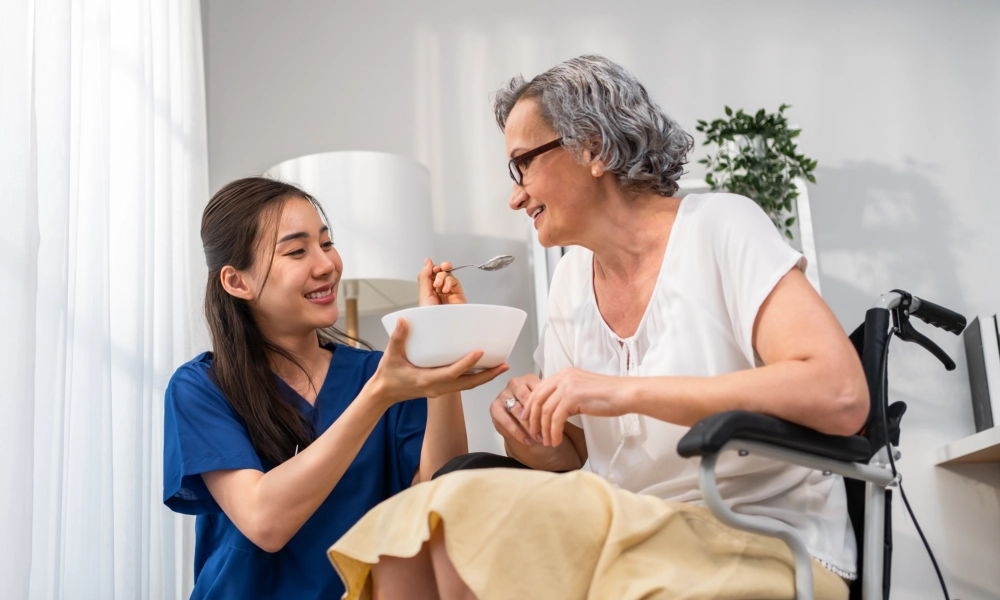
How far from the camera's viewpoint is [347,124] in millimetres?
2652

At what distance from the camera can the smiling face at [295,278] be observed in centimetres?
150

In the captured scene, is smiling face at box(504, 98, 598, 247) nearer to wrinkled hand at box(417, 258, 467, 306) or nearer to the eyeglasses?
the eyeglasses

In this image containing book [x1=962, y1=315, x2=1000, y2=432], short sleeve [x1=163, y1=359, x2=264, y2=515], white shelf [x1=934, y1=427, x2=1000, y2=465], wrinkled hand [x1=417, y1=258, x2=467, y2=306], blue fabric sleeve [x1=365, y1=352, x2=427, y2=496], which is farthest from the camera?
book [x1=962, y1=315, x2=1000, y2=432]

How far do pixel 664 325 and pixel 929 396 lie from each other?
Answer: 59.5 inches

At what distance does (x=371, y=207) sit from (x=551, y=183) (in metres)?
0.87

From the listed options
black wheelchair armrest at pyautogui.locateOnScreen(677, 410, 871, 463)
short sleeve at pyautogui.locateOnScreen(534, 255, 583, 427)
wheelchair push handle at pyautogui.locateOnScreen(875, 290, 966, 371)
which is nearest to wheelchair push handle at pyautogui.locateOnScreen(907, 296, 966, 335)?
wheelchair push handle at pyautogui.locateOnScreen(875, 290, 966, 371)

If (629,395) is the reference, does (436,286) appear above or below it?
above

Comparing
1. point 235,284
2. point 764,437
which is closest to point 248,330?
point 235,284

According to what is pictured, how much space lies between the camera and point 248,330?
61.1 inches

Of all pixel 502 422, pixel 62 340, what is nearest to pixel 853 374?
pixel 502 422

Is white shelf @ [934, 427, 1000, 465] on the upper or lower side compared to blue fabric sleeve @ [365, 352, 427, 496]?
lower

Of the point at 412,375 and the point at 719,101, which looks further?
the point at 719,101

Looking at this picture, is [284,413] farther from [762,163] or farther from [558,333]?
[762,163]

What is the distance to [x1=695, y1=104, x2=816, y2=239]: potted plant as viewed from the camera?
230 centimetres
